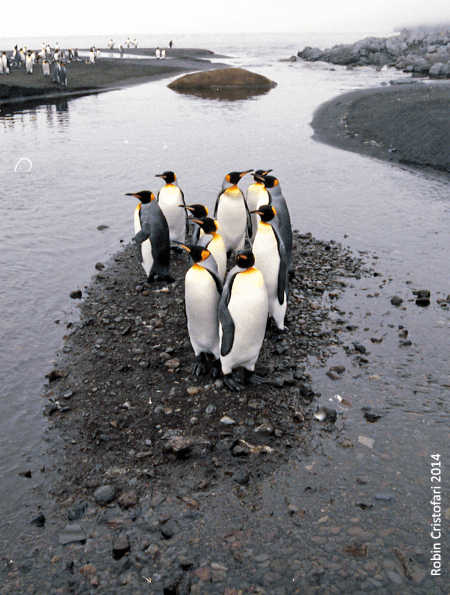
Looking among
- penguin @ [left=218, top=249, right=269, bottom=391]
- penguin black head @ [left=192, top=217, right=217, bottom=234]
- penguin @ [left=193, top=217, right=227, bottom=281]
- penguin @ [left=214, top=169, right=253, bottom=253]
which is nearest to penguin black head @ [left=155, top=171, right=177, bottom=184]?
penguin @ [left=214, top=169, right=253, bottom=253]

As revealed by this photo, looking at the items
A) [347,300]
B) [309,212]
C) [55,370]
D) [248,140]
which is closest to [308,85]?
[248,140]

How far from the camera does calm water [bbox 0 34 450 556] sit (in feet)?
12.9

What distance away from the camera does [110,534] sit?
2.97 m

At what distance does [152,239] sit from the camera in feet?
20.2

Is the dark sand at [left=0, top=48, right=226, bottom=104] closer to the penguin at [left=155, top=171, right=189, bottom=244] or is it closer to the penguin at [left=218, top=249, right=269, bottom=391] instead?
the penguin at [left=155, top=171, right=189, bottom=244]

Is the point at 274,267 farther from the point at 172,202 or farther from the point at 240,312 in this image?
the point at 172,202

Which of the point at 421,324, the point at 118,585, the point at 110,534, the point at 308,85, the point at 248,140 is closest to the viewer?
the point at 118,585

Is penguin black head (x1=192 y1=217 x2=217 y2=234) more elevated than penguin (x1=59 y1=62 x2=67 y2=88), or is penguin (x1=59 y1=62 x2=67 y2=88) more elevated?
penguin (x1=59 y1=62 x2=67 y2=88)

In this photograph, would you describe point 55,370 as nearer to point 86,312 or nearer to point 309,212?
point 86,312

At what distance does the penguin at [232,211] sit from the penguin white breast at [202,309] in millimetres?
2405

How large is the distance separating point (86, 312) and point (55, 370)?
1215mm

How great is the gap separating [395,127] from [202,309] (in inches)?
465

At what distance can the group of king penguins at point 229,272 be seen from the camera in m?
4.18

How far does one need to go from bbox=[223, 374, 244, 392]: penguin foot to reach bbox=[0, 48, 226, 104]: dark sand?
75.4ft
